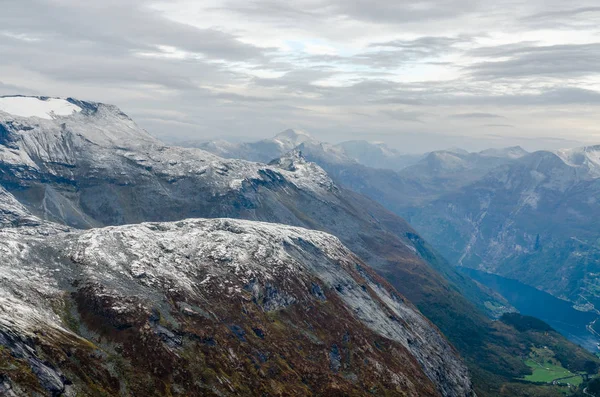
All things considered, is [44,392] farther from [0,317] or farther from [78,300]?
[78,300]

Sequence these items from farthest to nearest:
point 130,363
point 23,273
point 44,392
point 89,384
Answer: point 23,273 < point 130,363 < point 89,384 < point 44,392

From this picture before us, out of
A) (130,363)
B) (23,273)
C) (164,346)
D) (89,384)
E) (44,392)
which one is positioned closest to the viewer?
(44,392)

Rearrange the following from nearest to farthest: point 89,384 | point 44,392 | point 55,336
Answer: point 44,392, point 89,384, point 55,336

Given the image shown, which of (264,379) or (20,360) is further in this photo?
(264,379)

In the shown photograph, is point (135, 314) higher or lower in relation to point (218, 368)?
higher

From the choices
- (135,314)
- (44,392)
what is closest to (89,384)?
(44,392)

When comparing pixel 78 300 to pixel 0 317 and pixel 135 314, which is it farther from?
pixel 0 317

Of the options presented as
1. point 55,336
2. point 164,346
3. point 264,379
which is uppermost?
point 55,336

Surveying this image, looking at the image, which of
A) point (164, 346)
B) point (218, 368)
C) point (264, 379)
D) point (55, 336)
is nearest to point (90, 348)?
point (55, 336)

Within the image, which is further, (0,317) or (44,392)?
(0,317)
